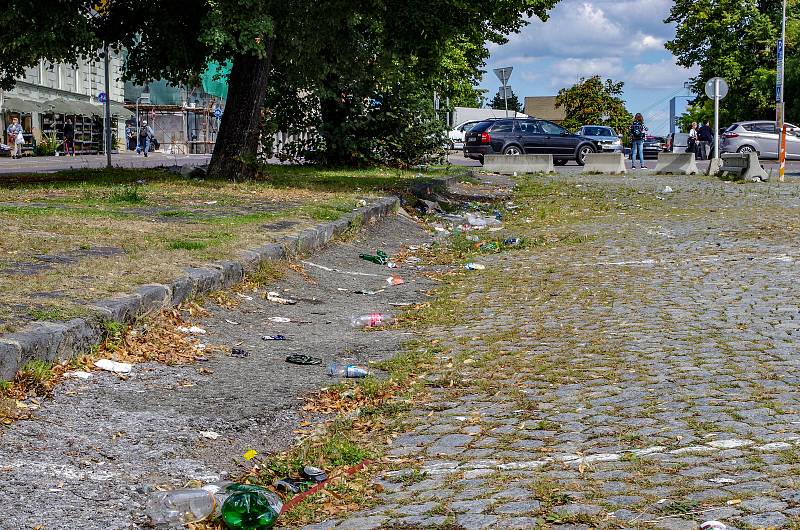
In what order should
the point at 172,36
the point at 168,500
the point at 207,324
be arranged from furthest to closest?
the point at 172,36 < the point at 207,324 < the point at 168,500

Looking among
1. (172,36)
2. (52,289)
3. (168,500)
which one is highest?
(172,36)

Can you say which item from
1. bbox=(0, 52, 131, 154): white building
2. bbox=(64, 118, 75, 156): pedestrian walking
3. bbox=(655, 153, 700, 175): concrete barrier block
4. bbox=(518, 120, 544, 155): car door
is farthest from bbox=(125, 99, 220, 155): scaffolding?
bbox=(655, 153, 700, 175): concrete barrier block

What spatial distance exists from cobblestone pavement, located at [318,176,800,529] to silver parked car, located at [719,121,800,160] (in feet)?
97.1

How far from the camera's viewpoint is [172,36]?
1800 centimetres

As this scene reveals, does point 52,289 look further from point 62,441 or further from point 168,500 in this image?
point 168,500

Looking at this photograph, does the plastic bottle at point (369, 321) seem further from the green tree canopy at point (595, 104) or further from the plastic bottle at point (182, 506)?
the green tree canopy at point (595, 104)

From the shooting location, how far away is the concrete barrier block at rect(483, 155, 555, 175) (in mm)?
32938

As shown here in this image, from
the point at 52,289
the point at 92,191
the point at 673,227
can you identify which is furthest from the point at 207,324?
the point at 673,227

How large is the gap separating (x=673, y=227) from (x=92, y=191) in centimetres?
783

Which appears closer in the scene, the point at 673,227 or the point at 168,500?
the point at 168,500

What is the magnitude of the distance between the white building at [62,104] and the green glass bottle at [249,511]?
4445cm

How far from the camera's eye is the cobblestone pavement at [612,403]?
3.47 m

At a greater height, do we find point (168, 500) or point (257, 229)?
point (257, 229)

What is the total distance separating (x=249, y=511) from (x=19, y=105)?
160 feet
